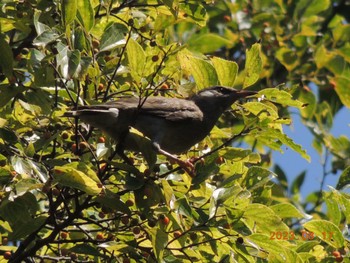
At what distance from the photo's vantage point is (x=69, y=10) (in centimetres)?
461

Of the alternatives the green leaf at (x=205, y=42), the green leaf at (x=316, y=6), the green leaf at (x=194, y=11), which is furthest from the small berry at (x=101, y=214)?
the green leaf at (x=316, y=6)

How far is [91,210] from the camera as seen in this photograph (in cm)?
543

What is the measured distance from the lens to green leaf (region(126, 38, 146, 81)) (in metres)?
4.62

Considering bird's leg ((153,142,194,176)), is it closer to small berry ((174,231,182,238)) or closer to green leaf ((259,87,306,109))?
small berry ((174,231,182,238))

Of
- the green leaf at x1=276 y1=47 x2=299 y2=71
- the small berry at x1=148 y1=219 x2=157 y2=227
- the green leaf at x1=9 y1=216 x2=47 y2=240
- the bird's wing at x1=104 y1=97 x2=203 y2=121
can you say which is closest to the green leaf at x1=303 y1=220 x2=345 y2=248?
the small berry at x1=148 y1=219 x2=157 y2=227

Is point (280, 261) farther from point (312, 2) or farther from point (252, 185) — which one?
point (312, 2)

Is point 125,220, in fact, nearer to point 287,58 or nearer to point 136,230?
point 136,230

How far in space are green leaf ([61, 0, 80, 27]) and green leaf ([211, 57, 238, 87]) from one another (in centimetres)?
86

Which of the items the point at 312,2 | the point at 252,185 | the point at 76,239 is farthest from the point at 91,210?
the point at 312,2

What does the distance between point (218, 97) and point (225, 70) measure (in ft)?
2.52

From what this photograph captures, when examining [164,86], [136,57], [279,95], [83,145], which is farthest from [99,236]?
[279,95]

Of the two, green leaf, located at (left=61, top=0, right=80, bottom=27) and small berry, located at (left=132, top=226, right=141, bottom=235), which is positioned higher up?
green leaf, located at (left=61, top=0, right=80, bottom=27)

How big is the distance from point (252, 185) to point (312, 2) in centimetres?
507

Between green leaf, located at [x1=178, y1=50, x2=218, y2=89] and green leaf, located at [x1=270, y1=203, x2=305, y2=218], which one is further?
green leaf, located at [x1=270, y1=203, x2=305, y2=218]
